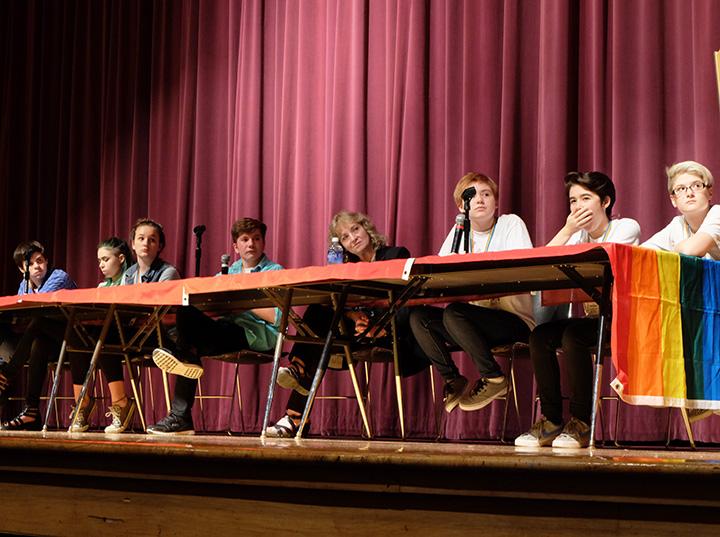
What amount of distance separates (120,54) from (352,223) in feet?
11.1

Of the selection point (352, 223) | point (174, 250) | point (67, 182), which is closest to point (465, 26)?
point (352, 223)

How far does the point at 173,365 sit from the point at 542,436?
4.68ft

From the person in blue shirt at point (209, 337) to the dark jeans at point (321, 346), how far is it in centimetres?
25

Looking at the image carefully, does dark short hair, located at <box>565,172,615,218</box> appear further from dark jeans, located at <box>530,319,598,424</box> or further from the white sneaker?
the white sneaker

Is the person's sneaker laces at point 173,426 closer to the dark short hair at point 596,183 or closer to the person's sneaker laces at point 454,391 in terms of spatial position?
the person's sneaker laces at point 454,391

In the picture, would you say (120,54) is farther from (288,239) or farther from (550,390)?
(550,390)

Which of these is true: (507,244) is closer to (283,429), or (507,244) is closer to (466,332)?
(466,332)

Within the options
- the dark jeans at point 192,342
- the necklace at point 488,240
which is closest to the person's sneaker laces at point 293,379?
the dark jeans at point 192,342

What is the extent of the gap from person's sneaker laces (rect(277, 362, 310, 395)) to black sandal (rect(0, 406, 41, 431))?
1.54 metres

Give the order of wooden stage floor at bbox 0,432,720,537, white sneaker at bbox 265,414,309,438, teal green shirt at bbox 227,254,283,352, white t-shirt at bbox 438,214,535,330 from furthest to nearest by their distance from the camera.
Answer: teal green shirt at bbox 227,254,283,352 → white sneaker at bbox 265,414,309,438 → white t-shirt at bbox 438,214,535,330 → wooden stage floor at bbox 0,432,720,537

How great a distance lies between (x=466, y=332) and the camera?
336cm

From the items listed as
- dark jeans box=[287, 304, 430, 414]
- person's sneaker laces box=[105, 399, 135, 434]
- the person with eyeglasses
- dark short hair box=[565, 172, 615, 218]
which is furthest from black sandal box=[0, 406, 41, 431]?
the person with eyeglasses

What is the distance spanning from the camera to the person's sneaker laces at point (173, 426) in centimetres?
380

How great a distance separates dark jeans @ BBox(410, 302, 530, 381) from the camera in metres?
3.35
